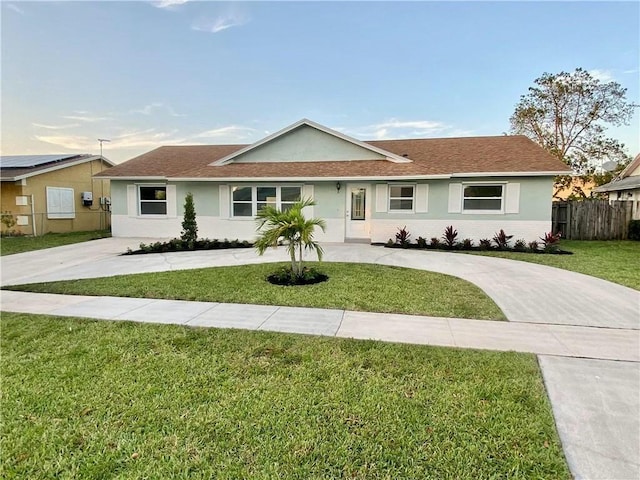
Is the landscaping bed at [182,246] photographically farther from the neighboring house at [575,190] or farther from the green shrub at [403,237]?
the neighboring house at [575,190]

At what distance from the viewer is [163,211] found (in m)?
16.0

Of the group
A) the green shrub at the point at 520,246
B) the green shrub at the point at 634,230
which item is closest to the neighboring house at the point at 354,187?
the green shrub at the point at 520,246

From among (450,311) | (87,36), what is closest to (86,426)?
(450,311)

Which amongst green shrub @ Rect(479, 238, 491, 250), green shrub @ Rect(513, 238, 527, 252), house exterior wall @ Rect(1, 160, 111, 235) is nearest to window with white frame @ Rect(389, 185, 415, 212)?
green shrub @ Rect(479, 238, 491, 250)

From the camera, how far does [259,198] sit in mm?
14914

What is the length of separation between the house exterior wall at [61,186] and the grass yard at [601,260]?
20491 mm

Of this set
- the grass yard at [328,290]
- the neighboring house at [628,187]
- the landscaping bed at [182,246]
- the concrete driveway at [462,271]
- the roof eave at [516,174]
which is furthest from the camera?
the neighboring house at [628,187]

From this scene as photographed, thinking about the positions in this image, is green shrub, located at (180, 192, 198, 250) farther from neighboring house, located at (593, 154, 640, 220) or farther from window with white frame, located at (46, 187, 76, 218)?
neighboring house, located at (593, 154, 640, 220)

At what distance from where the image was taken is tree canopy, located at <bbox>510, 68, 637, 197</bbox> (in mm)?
20688

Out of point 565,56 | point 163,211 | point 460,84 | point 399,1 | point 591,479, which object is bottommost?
point 591,479

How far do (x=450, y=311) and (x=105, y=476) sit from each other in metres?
4.90

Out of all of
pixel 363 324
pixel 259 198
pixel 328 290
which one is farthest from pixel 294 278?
pixel 259 198

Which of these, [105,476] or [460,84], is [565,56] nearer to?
[460,84]

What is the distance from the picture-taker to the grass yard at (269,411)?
223cm
